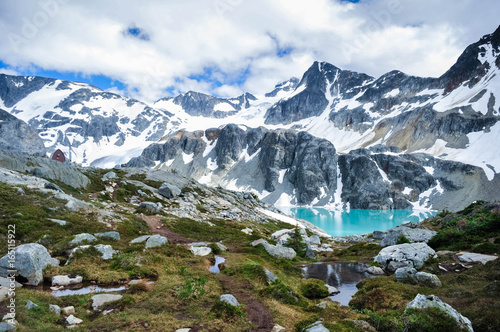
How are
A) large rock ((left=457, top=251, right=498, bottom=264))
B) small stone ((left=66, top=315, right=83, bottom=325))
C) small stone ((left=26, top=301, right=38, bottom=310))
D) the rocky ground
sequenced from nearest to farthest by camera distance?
1. small stone ((left=66, top=315, right=83, bottom=325))
2. small stone ((left=26, top=301, right=38, bottom=310))
3. the rocky ground
4. large rock ((left=457, top=251, right=498, bottom=264))

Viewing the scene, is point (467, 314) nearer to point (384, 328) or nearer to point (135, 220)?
point (384, 328)

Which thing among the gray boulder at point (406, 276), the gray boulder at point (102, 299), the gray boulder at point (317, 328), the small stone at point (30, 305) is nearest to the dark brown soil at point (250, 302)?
the gray boulder at point (317, 328)

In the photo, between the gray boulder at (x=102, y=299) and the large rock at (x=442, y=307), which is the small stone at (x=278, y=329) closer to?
the large rock at (x=442, y=307)

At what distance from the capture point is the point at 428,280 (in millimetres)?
20969

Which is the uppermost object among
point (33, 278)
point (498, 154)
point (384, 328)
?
point (498, 154)

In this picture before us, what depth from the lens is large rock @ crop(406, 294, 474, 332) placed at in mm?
12115

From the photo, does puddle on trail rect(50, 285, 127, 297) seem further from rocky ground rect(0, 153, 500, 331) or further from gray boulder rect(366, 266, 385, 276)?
gray boulder rect(366, 266, 385, 276)

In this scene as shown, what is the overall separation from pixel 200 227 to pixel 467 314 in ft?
113

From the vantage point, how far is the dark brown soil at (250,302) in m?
13.5

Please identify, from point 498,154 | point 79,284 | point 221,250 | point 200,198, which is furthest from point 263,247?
point 498,154

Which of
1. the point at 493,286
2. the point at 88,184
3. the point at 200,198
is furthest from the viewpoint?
the point at 200,198

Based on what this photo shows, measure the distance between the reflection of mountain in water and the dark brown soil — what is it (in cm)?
1102

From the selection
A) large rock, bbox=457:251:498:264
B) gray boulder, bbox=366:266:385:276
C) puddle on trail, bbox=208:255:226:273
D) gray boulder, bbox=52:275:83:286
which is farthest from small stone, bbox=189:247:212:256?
large rock, bbox=457:251:498:264

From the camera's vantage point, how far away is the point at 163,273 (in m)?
20.1
